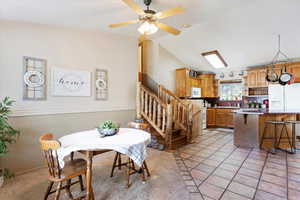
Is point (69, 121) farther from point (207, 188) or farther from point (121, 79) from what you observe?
point (207, 188)

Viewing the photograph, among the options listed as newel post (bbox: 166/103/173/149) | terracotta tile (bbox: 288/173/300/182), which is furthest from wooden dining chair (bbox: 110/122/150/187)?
terracotta tile (bbox: 288/173/300/182)

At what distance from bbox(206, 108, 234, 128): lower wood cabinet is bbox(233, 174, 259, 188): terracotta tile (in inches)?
170

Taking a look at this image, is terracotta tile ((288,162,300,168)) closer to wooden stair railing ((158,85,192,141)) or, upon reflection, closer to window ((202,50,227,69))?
wooden stair railing ((158,85,192,141))

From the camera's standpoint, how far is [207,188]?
2211 mm

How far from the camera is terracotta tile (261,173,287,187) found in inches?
91.7

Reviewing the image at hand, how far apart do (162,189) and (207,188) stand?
646mm

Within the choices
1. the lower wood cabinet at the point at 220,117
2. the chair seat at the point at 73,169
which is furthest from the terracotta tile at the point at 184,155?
the lower wood cabinet at the point at 220,117

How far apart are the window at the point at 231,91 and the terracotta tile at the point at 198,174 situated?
5264 millimetres

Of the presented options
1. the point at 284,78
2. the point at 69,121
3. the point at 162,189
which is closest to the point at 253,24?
the point at 284,78

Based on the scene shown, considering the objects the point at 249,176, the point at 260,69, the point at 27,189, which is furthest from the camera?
the point at 260,69

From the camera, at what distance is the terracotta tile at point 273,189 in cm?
208

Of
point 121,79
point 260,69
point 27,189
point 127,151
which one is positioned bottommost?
point 27,189

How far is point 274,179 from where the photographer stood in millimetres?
2443

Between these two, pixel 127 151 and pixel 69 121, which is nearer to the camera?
pixel 127 151
